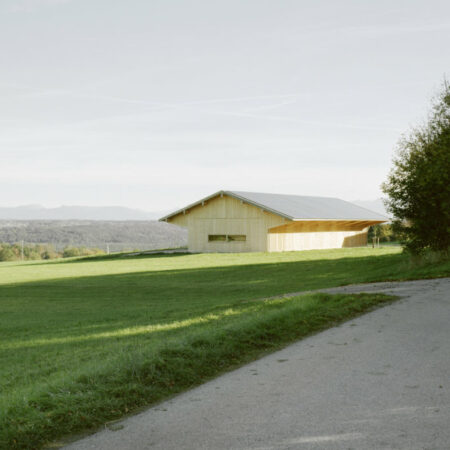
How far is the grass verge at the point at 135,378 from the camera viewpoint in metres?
4.96

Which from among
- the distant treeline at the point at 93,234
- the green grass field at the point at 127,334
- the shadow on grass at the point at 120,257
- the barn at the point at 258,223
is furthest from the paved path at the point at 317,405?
the distant treeline at the point at 93,234

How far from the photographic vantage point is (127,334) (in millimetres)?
10977

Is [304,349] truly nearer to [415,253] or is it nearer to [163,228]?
[415,253]

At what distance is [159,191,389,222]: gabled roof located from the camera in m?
42.4

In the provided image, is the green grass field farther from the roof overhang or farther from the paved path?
the roof overhang

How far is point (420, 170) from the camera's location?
2141 centimetres

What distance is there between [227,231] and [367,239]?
18445mm

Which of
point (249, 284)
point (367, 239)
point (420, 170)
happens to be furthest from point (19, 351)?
point (367, 239)

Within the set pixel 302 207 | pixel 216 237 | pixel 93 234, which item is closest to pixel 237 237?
pixel 216 237

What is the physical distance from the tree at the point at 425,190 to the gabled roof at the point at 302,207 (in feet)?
57.6

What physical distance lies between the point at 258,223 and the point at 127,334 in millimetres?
32417

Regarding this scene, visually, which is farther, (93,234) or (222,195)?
(93,234)

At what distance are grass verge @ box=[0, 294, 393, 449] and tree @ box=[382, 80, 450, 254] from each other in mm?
12486

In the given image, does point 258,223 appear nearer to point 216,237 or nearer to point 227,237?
point 227,237
